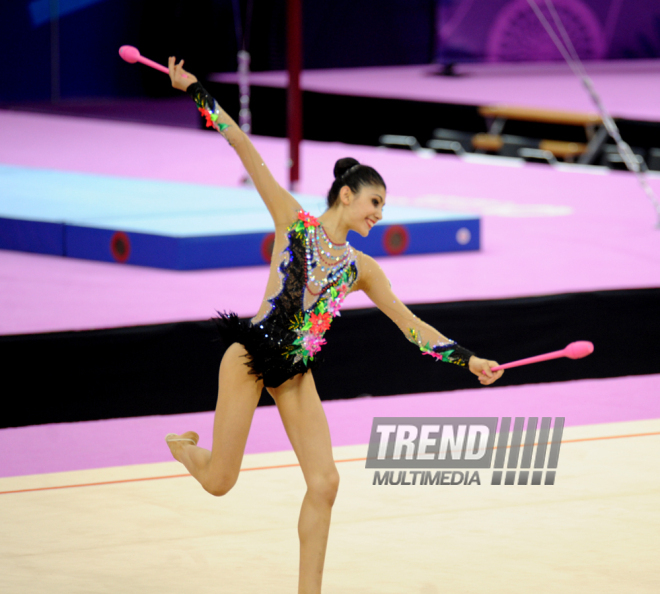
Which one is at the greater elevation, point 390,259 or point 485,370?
point 485,370

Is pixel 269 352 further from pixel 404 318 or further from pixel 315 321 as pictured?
pixel 404 318

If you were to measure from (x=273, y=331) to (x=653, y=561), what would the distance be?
125 cm

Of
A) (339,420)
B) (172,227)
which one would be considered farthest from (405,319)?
(172,227)

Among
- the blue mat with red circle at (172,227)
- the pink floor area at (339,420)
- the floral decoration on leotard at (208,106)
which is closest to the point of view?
the floral decoration on leotard at (208,106)

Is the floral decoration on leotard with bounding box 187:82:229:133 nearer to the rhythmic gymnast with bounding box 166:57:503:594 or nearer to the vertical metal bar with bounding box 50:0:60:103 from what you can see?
the rhythmic gymnast with bounding box 166:57:503:594

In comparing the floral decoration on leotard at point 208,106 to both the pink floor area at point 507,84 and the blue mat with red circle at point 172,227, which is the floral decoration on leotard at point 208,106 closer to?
the blue mat with red circle at point 172,227

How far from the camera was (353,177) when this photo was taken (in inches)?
127

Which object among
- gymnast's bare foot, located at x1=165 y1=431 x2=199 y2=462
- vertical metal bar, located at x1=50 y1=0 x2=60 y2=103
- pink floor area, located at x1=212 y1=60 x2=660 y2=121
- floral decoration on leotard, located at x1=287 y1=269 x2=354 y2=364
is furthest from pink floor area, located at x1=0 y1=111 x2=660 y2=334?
floral decoration on leotard, located at x1=287 y1=269 x2=354 y2=364

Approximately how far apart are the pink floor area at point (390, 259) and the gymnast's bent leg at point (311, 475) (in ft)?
9.04

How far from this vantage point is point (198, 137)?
45.5 feet

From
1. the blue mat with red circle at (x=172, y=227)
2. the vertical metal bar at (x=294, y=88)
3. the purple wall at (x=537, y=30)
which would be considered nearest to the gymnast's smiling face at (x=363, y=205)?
the blue mat with red circle at (x=172, y=227)

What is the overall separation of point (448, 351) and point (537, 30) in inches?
530

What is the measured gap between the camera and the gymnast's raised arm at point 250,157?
10.6 ft

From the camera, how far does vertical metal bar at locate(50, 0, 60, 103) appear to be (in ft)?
53.3
